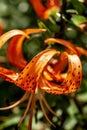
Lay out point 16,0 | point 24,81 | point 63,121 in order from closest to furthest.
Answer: point 24,81, point 63,121, point 16,0

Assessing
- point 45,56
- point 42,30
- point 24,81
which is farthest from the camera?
point 42,30

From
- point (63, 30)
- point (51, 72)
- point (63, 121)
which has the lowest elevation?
point (63, 121)

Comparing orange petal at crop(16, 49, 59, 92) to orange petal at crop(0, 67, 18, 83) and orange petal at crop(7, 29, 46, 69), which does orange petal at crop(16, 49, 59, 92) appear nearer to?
orange petal at crop(0, 67, 18, 83)

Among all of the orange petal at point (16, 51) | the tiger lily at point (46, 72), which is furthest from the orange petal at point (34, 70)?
the orange petal at point (16, 51)

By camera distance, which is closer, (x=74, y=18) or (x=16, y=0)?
(x=74, y=18)

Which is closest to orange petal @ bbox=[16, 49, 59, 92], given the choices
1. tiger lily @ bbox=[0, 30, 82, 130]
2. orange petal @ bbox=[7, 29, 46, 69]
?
tiger lily @ bbox=[0, 30, 82, 130]

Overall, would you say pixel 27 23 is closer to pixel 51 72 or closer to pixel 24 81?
pixel 51 72

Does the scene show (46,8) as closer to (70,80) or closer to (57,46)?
(57,46)

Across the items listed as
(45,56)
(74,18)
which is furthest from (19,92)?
(45,56)
